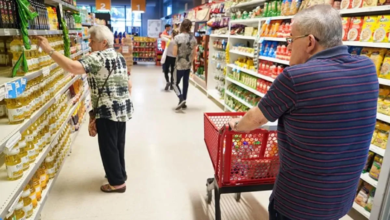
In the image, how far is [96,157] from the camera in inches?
154

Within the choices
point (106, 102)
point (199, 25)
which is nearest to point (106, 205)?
point (106, 102)

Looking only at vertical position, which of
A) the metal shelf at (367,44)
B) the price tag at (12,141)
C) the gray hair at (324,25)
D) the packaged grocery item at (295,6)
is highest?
the packaged grocery item at (295,6)

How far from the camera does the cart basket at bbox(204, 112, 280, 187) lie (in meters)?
2.13

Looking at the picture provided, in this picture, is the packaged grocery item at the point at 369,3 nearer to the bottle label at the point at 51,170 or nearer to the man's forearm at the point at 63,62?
the man's forearm at the point at 63,62

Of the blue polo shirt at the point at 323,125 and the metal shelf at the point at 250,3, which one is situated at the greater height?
the metal shelf at the point at 250,3

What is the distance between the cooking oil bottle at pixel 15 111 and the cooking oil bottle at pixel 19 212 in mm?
592

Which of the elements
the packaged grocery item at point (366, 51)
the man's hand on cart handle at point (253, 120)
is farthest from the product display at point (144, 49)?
the man's hand on cart handle at point (253, 120)

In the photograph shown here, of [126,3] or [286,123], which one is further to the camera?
[126,3]

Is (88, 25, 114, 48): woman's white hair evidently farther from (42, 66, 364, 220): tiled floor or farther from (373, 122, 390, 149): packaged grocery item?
(373, 122, 390, 149): packaged grocery item

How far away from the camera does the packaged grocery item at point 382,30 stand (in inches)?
95.9

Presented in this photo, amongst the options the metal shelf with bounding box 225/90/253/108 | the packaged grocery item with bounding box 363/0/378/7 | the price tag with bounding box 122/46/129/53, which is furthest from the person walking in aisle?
the packaged grocery item with bounding box 363/0/378/7

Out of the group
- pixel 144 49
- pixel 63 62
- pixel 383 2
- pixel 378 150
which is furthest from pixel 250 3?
pixel 144 49

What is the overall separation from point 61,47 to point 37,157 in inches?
65.8

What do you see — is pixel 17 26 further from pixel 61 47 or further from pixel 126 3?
pixel 126 3
